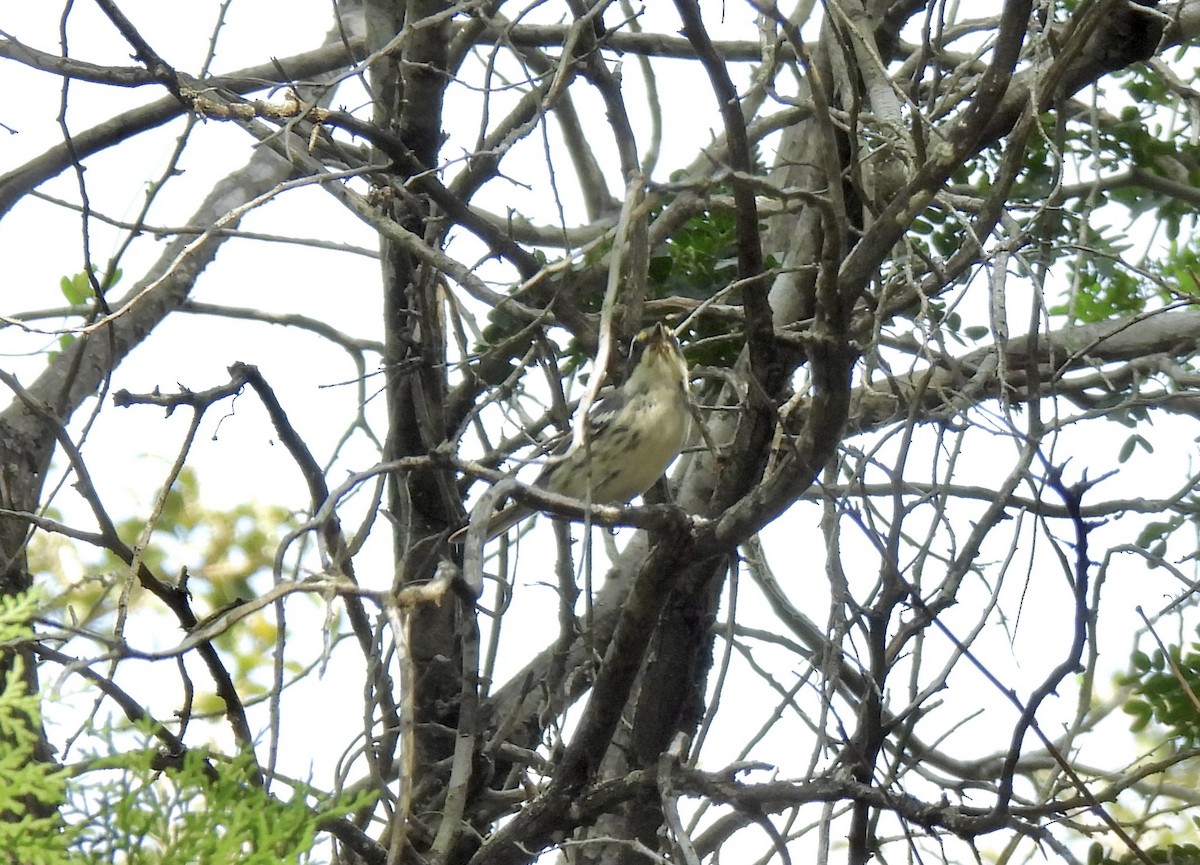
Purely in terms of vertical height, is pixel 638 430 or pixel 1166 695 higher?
pixel 638 430

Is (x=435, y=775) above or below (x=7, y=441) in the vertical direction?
below

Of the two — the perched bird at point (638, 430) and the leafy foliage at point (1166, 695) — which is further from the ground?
the perched bird at point (638, 430)

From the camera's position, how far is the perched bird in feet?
15.3

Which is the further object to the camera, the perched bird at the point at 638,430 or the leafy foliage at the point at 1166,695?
the perched bird at the point at 638,430

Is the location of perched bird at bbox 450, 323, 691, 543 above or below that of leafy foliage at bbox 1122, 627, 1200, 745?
above

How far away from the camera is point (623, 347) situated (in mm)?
4023

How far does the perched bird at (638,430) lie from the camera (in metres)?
4.67

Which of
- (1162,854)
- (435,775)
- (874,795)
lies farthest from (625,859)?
(1162,854)

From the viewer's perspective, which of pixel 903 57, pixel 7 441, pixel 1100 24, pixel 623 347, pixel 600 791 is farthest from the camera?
pixel 903 57

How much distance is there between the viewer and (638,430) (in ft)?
15.9

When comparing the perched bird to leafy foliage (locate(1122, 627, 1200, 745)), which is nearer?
leafy foliage (locate(1122, 627, 1200, 745))

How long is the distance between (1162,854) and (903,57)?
3.41 meters

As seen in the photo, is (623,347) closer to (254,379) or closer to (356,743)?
(254,379)

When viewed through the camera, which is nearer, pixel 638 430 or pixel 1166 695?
pixel 1166 695
